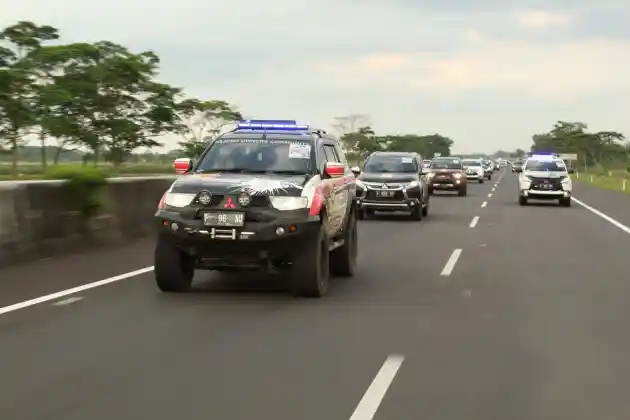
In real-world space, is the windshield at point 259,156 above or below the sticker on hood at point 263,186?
above

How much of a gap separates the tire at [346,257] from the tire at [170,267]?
248 centimetres

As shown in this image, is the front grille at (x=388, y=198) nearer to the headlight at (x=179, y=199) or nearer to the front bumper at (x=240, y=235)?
the front bumper at (x=240, y=235)

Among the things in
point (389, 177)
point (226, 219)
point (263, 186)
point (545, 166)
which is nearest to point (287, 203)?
point (263, 186)

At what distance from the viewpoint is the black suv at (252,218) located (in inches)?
385

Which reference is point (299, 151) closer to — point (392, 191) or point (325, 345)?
point (325, 345)

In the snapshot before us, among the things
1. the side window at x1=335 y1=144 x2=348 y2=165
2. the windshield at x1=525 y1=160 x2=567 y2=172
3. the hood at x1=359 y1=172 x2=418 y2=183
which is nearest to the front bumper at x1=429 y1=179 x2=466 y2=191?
the windshield at x1=525 y1=160 x2=567 y2=172

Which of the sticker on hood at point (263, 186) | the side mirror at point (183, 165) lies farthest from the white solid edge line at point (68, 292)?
the sticker on hood at point (263, 186)

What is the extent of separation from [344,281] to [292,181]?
2.25 m

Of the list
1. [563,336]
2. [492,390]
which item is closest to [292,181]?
[563,336]

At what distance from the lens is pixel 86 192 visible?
1491 centimetres

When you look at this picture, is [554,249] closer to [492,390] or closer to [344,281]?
[344,281]

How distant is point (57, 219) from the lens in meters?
14.1

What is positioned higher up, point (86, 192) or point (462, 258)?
point (86, 192)

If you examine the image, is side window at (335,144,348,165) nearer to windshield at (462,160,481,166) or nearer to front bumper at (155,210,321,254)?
front bumper at (155,210,321,254)
